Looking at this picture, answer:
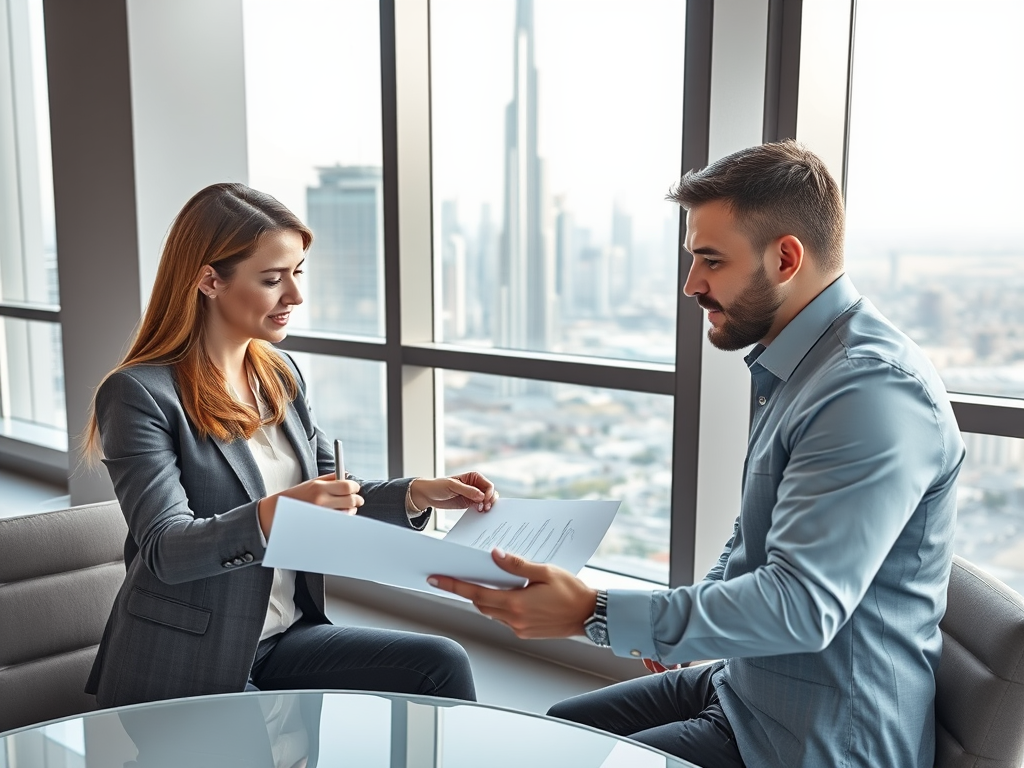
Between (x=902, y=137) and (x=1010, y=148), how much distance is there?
0.22m

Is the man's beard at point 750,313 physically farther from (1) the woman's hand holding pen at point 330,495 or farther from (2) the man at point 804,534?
→ (1) the woman's hand holding pen at point 330,495

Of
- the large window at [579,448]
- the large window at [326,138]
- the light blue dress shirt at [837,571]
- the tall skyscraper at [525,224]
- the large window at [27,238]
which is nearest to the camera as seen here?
the light blue dress shirt at [837,571]

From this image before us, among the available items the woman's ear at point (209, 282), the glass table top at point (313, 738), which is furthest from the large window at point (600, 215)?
the glass table top at point (313, 738)

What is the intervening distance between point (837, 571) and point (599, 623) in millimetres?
324

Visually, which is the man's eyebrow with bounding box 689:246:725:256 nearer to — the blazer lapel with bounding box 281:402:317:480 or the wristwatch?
the wristwatch

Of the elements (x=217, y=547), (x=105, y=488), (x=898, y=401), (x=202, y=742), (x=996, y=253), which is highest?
(x=996, y=253)

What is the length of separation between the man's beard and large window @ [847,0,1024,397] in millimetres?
764

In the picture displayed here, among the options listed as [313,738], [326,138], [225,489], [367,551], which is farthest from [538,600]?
[326,138]

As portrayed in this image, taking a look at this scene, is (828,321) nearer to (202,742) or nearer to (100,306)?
(202,742)

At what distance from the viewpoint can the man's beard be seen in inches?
58.2

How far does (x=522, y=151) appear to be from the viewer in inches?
114

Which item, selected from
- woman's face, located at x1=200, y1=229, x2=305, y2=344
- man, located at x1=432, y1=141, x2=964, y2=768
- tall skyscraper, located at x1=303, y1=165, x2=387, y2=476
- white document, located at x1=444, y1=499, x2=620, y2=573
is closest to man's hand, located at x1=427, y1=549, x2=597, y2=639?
man, located at x1=432, y1=141, x2=964, y2=768

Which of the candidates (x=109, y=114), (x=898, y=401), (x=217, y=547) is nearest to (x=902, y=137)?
(x=898, y=401)

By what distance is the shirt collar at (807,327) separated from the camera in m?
1.44
